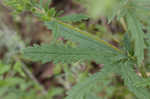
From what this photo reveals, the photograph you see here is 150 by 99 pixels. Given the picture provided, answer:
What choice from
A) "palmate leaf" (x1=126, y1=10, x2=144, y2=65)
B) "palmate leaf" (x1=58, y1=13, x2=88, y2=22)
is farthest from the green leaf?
"palmate leaf" (x1=58, y1=13, x2=88, y2=22)

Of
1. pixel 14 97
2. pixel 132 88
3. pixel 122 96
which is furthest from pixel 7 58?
pixel 132 88

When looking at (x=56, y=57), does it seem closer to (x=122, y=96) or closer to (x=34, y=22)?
(x=122, y=96)

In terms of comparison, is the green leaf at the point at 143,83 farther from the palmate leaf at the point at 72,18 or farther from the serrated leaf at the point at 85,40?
the palmate leaf at the point at 72,18

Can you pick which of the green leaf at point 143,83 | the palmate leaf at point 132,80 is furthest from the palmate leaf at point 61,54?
the green leaf at point 143,83

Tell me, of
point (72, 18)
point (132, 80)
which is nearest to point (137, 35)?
point (132, 80)

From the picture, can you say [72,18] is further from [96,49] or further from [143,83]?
[143,83]

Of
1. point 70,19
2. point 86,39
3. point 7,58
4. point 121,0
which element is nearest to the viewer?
point 121,0
